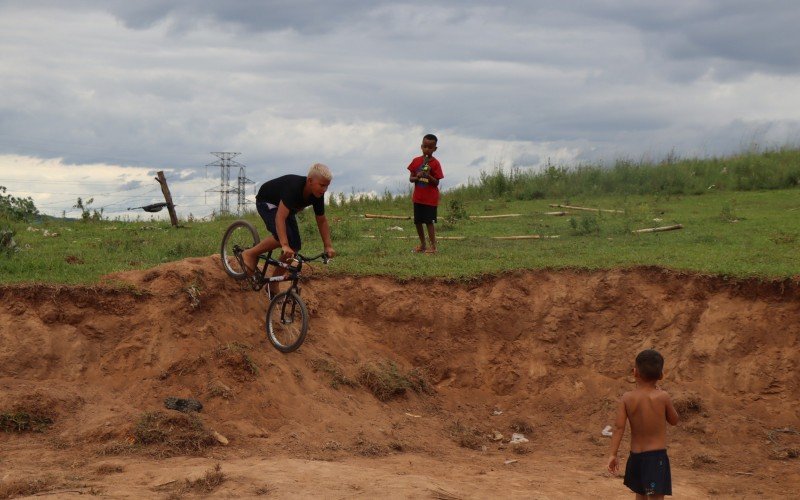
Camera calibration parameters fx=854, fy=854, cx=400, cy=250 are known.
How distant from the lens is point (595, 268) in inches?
464

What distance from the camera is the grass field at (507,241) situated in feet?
38.5

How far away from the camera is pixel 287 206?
9398mm

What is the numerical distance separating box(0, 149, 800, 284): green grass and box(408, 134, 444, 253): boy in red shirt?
21.9 inches

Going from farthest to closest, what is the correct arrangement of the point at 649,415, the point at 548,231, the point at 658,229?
the point at 548,231
the point at 658,229
the point at 649,415

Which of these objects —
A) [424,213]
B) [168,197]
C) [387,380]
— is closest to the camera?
[387,380]

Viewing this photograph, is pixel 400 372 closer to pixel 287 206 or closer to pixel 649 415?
pixel 287 206

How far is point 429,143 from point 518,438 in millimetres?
5751

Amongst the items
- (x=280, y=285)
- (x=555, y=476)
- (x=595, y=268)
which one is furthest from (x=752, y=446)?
(x=280, y=285)

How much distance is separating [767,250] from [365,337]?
612cm

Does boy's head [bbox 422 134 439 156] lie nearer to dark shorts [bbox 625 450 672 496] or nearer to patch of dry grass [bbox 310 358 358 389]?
patch of dry grass [bbox 310 358 358 389]

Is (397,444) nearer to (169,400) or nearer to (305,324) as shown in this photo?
(305,324)

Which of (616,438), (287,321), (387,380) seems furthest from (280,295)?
(616,438)

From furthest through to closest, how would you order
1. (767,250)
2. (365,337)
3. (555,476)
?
(767,250)
(365,337)
(555,476)

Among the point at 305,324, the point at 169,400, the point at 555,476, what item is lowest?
the point at 555,476
